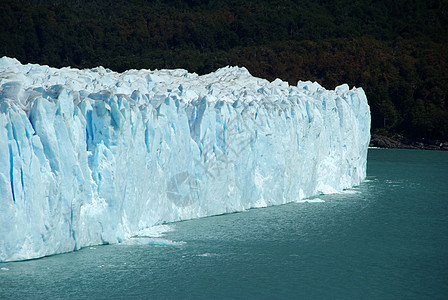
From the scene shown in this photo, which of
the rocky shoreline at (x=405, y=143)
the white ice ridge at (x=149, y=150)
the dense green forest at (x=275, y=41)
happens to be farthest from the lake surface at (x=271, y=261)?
the dense green forest at (x=275, y=41)

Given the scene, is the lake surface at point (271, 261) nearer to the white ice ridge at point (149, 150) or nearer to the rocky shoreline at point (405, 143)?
the white ice ridge at point (149, 150)

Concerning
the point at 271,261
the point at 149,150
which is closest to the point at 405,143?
the point at 149,150

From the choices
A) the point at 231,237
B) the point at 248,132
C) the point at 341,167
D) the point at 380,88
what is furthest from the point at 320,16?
the point at 231,237

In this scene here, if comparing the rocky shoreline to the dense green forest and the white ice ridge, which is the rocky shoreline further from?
the white ice ridge

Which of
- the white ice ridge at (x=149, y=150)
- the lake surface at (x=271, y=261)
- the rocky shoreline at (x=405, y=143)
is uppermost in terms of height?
the white ice ridge at (x=149, y=150)

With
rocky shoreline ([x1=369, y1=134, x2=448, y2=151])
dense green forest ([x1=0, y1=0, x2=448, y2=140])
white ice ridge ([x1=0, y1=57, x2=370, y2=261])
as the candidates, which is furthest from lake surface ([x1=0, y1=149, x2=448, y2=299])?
dense green forest ([x1=0, y1=0, x2=448, y2=140])

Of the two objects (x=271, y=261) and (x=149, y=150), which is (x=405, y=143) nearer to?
(x=149, y=150)
